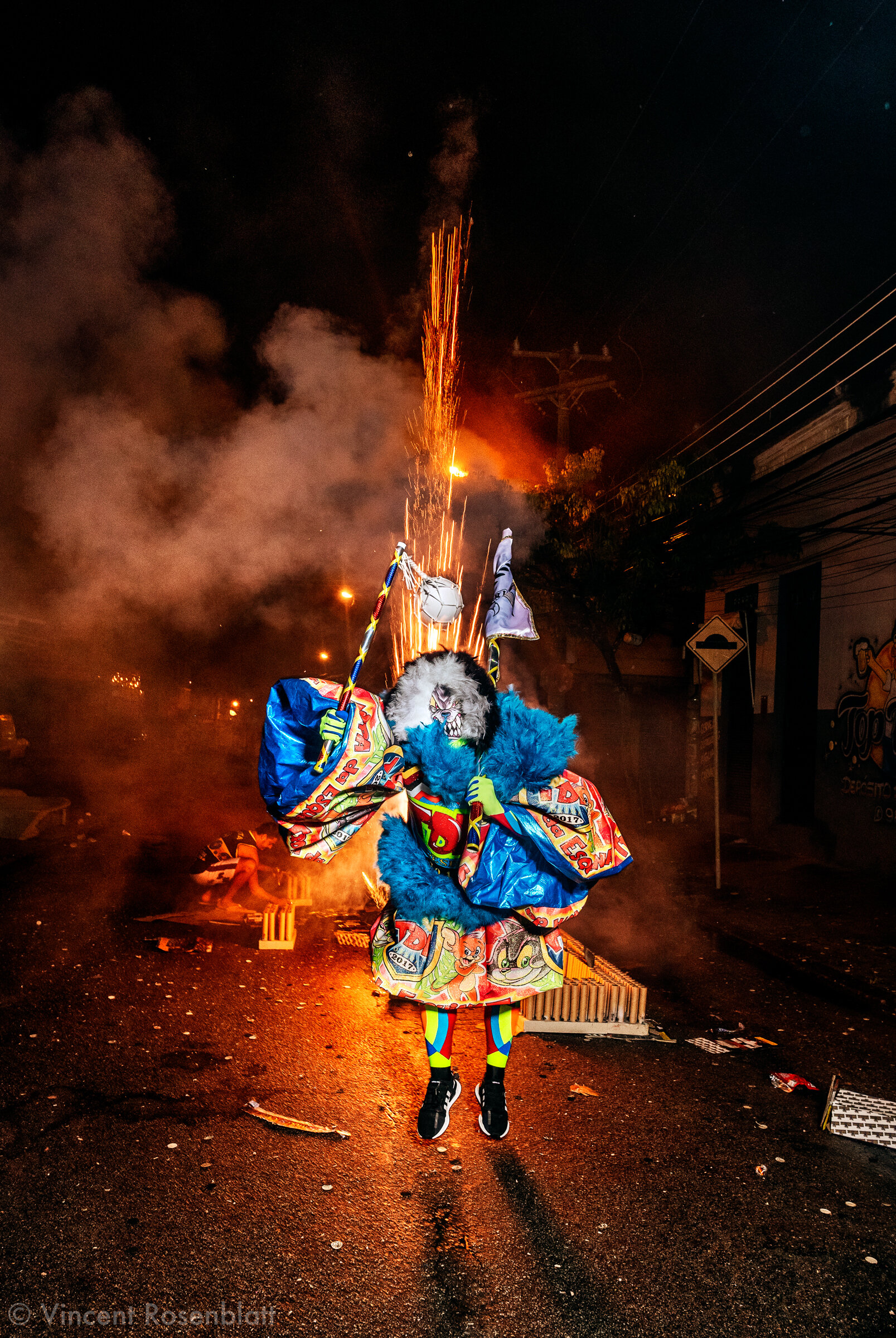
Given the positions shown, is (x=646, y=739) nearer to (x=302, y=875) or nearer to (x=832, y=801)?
(x=832, y=801)

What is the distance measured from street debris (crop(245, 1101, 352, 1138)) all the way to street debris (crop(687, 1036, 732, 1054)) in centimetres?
215

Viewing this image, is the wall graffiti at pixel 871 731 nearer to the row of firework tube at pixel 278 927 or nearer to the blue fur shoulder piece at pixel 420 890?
the row of firework tube at pixel 278 927

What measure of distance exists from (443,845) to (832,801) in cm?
881

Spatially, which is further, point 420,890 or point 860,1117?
point 860,1117

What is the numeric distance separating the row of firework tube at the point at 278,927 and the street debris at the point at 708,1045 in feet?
9.70

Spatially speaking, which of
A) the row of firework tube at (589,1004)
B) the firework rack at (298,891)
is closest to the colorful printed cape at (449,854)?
the row of firework tube at (589,1004)

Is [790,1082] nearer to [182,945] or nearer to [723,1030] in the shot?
[723,1030]

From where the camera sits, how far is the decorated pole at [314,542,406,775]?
3.15m

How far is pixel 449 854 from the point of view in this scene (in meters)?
3.33

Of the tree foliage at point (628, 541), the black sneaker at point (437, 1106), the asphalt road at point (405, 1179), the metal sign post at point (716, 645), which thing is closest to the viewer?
the asphalt road at point (405, 1179)

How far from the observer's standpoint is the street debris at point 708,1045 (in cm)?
426

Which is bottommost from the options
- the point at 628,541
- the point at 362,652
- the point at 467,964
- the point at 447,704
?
the point at 467,964

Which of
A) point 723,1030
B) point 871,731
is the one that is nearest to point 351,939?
point 723,1030

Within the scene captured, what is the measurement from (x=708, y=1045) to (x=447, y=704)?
103 inches
